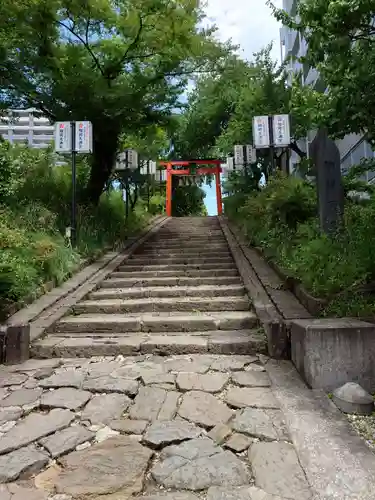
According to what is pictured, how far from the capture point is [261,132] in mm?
9844

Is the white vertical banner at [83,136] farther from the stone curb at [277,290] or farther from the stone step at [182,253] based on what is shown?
the stone curb at [277,290]

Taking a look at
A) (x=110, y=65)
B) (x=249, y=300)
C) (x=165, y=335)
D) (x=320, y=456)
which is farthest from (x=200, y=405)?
(x=110, y=65)

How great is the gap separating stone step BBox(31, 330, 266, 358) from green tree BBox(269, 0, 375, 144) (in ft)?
10.6

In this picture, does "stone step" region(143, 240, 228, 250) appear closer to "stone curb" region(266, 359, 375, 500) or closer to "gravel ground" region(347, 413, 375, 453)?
"stone curb" region(266, 359, 375, 500)

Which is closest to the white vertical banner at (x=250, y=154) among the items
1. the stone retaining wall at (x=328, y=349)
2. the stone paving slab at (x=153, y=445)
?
the stone retaining wall at (x=328, y=349)

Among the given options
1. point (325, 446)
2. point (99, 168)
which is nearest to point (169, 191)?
point (99, 168)

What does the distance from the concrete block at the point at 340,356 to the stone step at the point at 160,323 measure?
158cm

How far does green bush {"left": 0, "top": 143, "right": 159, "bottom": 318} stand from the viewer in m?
5.59

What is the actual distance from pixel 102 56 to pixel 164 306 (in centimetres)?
792

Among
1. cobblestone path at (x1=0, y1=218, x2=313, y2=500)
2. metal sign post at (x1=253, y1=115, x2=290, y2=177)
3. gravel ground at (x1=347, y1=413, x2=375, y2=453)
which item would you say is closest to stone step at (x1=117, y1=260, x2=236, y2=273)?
cobblestone path at (x1=0, y1=218, x2=313, y2=500)

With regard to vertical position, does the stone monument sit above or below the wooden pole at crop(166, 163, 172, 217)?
below

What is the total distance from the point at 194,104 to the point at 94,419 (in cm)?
2017

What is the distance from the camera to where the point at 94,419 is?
294 centimetres

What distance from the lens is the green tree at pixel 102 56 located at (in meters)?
8.89
